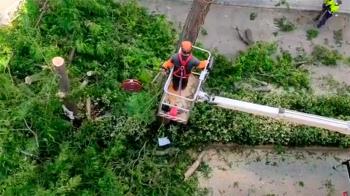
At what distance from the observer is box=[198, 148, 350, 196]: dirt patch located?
948 cm

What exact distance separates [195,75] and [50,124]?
9.33 ft

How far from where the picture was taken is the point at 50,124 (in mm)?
8914

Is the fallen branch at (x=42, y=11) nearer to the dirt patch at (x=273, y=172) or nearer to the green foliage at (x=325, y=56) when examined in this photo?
the dirt patch at (x=273, y=172)

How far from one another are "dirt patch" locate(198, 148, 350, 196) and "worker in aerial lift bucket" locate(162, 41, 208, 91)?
2066mm

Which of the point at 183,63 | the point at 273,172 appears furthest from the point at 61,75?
the point at 273,172

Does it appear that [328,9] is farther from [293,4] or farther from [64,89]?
[64,89]

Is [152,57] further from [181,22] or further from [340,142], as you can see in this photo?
[340,142]

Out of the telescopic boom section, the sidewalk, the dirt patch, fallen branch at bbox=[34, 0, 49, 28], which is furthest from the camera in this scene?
the sidewalk

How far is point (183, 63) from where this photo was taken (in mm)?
8242

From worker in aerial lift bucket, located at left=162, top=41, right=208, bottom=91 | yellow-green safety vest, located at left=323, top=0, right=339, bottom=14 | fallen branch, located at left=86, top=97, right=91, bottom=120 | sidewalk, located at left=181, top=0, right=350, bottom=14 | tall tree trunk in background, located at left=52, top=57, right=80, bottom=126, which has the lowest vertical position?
fallen branch, located at left=86, top=97, right=91, bottom=120

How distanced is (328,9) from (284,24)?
105 centimetres

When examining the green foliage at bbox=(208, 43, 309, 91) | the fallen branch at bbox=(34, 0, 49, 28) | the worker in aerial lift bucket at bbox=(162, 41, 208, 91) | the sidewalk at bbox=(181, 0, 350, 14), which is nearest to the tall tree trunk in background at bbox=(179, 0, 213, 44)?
the worker in aerial lift bucket at bbox=(162, 41, 208, 91)

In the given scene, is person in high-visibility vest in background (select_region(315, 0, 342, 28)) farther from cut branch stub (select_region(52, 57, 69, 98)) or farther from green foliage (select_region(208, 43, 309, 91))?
cut branch stub (select_region(52, 57, 69, 98))

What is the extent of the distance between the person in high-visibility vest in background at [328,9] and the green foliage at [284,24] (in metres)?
0.66
